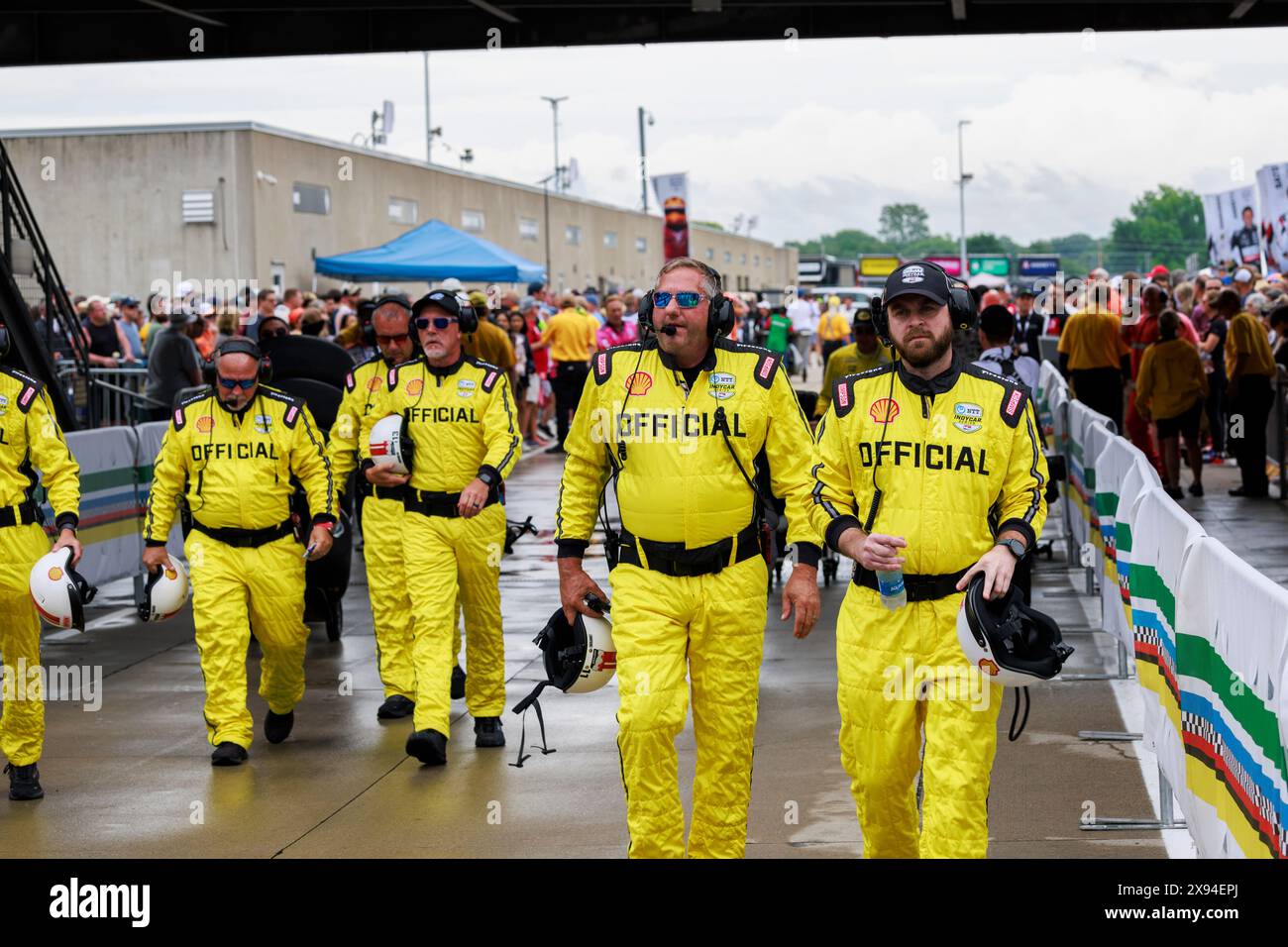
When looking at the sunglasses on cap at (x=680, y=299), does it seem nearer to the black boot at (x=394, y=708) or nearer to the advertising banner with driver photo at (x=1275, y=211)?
the black boot at (x=394, y=708)

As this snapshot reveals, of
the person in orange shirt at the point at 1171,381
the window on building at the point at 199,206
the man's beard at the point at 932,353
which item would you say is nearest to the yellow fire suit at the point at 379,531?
the man's beard at the point at 932,353

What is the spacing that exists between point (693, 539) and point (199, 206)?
27526 millimetres

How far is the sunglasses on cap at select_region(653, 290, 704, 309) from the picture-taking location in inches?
234

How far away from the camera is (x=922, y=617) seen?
17.7 feet

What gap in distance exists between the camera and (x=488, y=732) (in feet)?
28.5

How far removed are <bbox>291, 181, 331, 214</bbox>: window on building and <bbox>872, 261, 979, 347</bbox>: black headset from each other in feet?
95.6

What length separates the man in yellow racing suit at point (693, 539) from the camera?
5770 mm

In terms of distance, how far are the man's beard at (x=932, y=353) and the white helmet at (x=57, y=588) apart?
3985mm

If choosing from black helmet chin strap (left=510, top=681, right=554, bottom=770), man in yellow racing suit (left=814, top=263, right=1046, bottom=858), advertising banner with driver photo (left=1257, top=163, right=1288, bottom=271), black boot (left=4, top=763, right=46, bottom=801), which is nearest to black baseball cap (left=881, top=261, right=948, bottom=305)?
man in yellow racing suit (left=814, top=263, right=1046, bottom=858)

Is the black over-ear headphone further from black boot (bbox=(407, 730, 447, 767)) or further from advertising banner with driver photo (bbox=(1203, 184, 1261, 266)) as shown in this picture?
advertising banner with driver photo (bbox=(1203, 184, 1261, 266))
